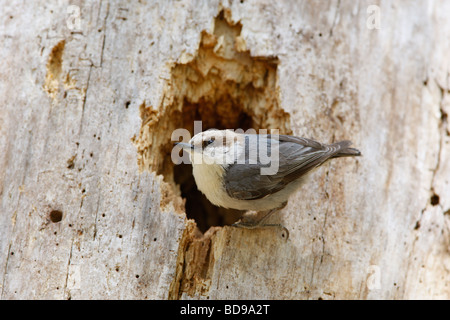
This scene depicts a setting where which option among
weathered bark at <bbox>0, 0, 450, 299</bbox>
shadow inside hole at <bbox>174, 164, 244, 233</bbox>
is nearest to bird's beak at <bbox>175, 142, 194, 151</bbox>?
weathered bark at <bbox>0, 0, 450, 299</bbox>

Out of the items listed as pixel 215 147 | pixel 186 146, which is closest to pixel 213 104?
pixel 215 147

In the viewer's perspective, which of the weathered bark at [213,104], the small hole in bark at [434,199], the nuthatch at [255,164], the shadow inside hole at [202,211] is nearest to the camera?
the weathered bark at [213,104]

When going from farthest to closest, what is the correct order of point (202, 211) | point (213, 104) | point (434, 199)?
point (202, 211)
point (213, 104)
point (434, 199)

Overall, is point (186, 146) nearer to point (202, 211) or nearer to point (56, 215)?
point (56, 215)

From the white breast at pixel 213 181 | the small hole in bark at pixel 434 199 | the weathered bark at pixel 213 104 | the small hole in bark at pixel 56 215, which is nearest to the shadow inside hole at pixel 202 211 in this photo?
the weathered bark at pixel 213 104

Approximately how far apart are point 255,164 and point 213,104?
91 cm

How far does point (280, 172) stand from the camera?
11.0 ft

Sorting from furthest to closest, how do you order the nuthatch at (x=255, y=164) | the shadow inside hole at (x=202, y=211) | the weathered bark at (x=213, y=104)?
A: the shadow inside hole at (x=202, y=211), the nuthatch at (x=255, y=164), the weathered bark at (x=213, y=104)

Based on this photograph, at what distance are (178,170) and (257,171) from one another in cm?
129

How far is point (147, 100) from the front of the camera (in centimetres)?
343

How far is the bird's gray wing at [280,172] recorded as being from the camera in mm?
3326

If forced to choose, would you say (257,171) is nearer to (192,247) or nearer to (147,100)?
(192,247)

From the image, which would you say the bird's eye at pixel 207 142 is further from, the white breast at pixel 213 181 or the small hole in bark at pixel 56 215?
the small hole in bark at pixel 56 215

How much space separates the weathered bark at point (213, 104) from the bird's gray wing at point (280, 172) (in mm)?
264
